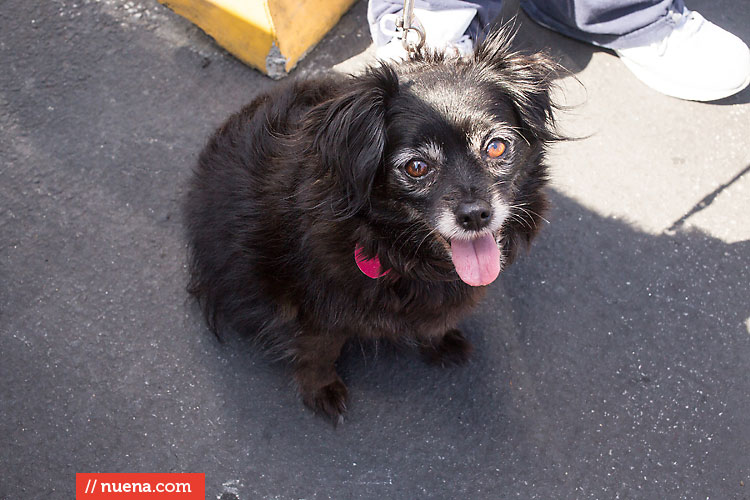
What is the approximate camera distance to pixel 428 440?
2.32 meters

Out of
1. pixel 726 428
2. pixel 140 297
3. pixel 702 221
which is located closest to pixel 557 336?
pixel 726 428

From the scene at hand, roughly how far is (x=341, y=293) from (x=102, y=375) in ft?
3.69

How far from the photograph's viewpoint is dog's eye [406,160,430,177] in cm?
176

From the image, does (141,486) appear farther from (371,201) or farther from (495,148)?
(495,148)

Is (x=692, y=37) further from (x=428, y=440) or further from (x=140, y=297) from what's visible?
(x=140, y=297)

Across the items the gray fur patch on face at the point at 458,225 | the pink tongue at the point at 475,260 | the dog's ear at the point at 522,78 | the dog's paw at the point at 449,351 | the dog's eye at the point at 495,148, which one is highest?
the dog's ear at the point at 522,78

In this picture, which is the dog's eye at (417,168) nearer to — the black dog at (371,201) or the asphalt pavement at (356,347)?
the black dog at (371,201)

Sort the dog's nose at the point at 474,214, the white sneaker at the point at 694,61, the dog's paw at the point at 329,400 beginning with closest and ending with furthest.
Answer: the dog's nose at the point at 474,214 → the dog's paw at the point at 329,400 → the white sneaker at the point at 694,61

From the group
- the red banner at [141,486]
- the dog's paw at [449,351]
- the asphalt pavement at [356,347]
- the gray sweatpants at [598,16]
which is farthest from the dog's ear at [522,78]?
the red banner at [141,486]

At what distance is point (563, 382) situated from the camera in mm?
2457

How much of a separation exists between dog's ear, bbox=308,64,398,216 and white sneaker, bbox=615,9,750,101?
2.01m

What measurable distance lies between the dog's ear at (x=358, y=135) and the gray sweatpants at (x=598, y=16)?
4.25ft

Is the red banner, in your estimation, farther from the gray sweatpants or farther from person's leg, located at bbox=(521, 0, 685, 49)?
person's leg, located at bbox=(521, 0, 685, 49)

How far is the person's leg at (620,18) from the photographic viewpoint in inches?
122
